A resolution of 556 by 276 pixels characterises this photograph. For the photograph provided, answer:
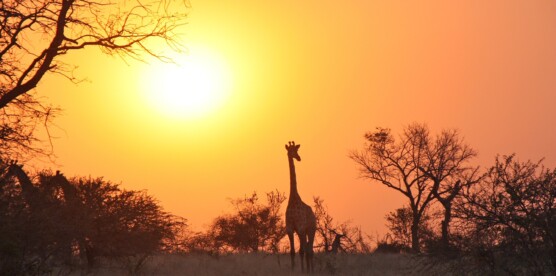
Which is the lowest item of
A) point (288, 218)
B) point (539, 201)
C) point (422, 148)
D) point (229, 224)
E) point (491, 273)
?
point (491, 273)

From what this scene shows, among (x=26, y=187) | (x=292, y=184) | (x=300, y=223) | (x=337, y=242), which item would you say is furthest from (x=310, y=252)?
(x=337, y=242)

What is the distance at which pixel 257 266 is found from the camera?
94.7 ft

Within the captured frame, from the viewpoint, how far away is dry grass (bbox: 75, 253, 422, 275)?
2603 centimetres

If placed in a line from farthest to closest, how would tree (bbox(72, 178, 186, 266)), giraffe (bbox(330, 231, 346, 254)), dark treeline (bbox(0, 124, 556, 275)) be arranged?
giraffe (bbox(330, 231, 346, 254)) → tree (bbox(72, 178, 186, 266)) → dark treeline (bbox(0, 124, 556, 275))

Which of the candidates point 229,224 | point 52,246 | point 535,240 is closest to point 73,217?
point 52,246

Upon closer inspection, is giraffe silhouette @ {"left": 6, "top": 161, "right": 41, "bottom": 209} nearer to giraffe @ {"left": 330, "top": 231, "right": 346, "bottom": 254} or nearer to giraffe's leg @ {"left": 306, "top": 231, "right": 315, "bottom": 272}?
giraffe's leg @ {"left": 306, "top": 231, "right": 315, "bottom": 272}

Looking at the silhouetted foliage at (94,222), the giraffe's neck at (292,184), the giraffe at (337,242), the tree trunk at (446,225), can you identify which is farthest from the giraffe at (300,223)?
the giraffe at (337,242)

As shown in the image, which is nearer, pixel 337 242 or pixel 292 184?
pixel 292 184

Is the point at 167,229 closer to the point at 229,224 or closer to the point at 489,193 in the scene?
the point at 489,193

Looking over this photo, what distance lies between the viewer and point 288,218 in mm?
28906

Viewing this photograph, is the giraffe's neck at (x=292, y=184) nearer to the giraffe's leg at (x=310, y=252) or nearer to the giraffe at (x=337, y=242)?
the giraffe's leg at (x=310, y=252)

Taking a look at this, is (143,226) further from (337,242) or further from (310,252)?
(337,242)

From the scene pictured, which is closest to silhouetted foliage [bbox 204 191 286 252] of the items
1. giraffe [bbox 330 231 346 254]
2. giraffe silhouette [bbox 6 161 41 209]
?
giraffe [bbox 330 231 346 254]

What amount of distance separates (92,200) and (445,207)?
38.6ft
